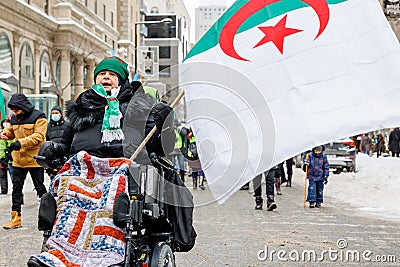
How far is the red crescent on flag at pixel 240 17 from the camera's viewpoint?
18.0ft

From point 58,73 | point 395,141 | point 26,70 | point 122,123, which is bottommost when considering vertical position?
point 395,141

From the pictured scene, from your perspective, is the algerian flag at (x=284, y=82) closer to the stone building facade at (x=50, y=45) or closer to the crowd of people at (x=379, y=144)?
the stone building facade at (x=50, y=45)

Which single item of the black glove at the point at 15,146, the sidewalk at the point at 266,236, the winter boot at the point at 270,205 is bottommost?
the sidewalk at the point at 266,236

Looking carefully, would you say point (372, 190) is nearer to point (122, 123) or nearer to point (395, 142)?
point (122, 123)

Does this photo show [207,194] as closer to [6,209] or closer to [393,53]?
[6,209]

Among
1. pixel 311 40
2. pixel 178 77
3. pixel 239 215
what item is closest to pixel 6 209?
pixel 239 215

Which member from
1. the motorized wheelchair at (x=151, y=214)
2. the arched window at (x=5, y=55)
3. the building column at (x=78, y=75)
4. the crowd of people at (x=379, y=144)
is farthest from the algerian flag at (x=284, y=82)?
the building column at (x=78, y=75)

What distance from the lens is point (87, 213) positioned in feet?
14.2

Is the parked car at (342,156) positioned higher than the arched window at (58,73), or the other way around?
the arched window at (58,73)

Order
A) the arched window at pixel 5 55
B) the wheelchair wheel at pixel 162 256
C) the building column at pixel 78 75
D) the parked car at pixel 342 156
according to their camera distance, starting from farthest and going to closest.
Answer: the building column at pixel 78 75, the arched window at pixel 5 55, the parked car at pixel 342 156, the wheelchair wheel at pixel 162 256

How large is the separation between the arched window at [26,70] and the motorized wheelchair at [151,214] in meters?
28.5

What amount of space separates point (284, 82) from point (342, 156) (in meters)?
18.8

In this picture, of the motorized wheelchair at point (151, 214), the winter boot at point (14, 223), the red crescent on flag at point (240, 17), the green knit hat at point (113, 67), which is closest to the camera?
the motorized wheelchair at point (151, 214)

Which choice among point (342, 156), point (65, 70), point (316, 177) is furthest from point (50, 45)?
point (316, 177)
